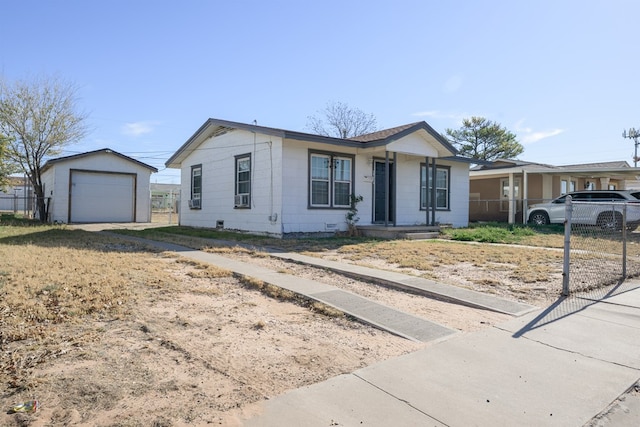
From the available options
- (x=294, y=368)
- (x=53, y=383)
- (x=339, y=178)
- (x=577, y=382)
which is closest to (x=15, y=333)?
(x=53, y=383)

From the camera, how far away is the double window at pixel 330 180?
13.5 meters

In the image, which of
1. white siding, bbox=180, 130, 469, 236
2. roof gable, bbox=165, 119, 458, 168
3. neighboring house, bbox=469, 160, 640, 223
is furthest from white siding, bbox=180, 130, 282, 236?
neighboring house, bbox=469, 160, 640, 223

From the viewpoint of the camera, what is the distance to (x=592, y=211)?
508 inches

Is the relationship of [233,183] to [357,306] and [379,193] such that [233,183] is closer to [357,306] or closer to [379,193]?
[379,193]

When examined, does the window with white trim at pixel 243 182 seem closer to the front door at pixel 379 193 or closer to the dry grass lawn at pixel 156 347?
the front door at pixel 379 193

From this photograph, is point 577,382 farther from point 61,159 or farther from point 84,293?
point 61,159

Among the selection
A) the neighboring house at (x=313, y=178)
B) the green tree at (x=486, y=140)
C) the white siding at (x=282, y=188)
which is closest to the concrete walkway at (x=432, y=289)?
the white siding at (x=282, y=188)

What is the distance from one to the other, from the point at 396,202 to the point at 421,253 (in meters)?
5.86

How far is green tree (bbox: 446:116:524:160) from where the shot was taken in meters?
43.2

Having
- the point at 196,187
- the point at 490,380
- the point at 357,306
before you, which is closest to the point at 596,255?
the point at 357,306

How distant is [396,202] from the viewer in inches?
611

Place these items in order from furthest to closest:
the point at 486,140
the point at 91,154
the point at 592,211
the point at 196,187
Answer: the point at 486,140, the point at 91,154, the point at 196,187, the point at 592,211

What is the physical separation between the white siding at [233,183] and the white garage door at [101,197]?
5.66 meters

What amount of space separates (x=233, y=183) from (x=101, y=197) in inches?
424
